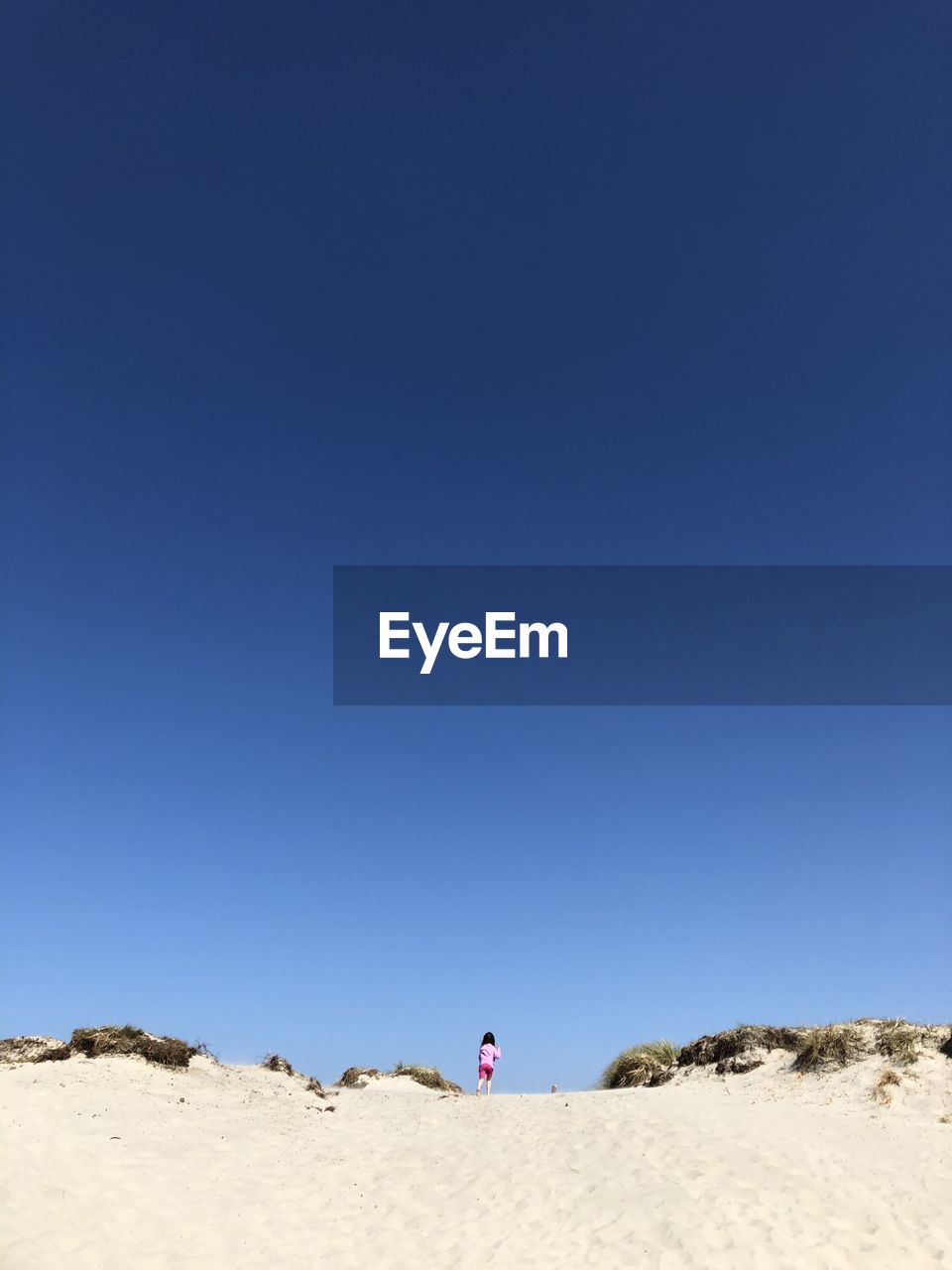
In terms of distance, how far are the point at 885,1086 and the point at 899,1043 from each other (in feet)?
5.04

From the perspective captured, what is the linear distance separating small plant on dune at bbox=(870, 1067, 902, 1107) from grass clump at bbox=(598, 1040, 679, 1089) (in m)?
7.12

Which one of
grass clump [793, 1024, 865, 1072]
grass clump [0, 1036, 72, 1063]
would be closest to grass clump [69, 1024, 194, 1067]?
grass clump [0, 1036, 72, 1063]

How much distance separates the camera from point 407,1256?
1293 centimetres

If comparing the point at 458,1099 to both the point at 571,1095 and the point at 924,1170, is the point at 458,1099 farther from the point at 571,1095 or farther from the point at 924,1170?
the point at 924,1170

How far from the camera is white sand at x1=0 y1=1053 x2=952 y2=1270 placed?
1245cm

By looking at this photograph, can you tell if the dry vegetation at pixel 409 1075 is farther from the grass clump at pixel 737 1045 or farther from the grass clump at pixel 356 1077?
the grass clump at pixel 737 1045

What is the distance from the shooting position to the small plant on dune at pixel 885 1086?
17516 millimetres

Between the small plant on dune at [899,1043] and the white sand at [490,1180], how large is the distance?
305mm

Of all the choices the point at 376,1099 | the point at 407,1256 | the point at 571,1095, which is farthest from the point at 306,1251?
the point at 376,1099

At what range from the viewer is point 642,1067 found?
26.1 m

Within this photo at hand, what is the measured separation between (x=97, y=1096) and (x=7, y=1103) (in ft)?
7.04

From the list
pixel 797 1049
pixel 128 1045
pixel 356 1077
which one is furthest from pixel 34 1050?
pixel 797 1049

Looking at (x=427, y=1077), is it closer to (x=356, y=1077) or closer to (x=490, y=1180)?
(x=356, y=1077)

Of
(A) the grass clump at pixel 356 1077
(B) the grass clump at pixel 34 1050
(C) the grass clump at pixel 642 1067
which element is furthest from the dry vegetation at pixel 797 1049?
(B) the grass clump at pixel 34 1050
